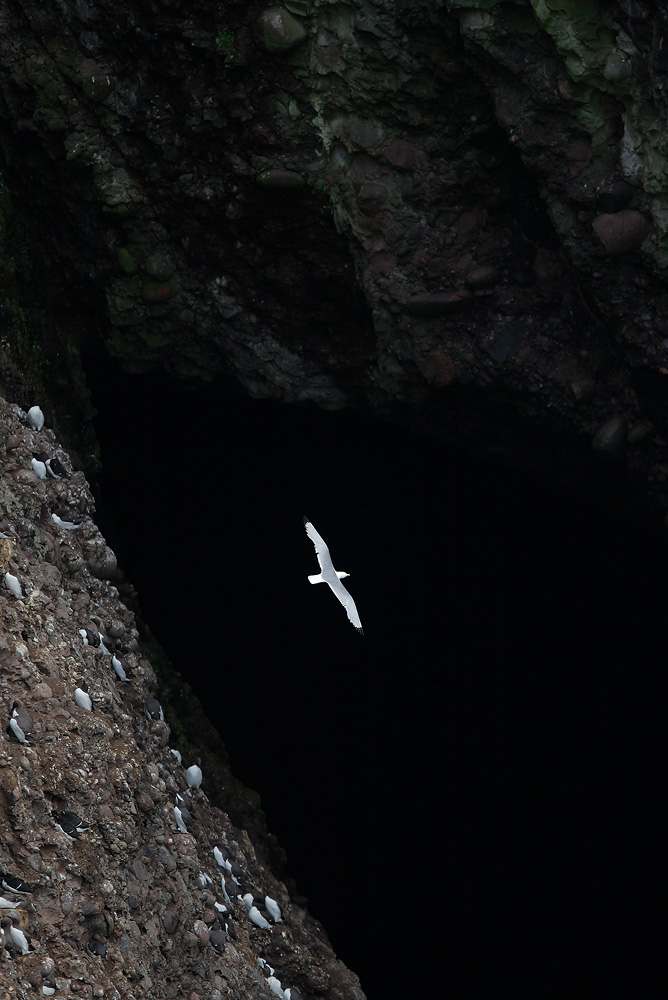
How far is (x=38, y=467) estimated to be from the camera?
186 inches

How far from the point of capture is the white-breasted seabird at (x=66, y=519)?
15.5 ft

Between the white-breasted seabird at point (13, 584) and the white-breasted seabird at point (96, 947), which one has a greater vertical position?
the white-breasted seabird at point (13, 584)

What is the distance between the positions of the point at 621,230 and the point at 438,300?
127cm

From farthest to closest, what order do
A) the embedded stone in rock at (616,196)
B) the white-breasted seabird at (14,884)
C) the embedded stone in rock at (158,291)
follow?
1. the embedded stone in rock at (158,291)
2. the embedded stone in rock at (616,196)
3. the white-breasted seabird at (14,884)

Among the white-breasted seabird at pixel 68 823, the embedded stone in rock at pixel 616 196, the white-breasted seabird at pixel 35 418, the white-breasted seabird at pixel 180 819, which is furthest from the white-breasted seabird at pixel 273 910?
the embedded stone in rock at pixel 616 196

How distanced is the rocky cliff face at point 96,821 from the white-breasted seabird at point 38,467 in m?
0.01

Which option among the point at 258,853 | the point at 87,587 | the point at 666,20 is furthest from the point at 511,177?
the point at 258,853

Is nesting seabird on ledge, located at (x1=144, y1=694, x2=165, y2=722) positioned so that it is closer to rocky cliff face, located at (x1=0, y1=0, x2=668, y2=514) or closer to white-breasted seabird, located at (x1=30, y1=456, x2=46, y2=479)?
white-breasted seabird, located at (x1=30, y1=456, x2=46, y2=479)

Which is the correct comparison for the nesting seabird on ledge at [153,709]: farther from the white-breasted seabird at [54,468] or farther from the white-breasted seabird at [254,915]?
the white-breasted seabird at [54,468]

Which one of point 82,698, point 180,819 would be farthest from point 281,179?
point 180,819

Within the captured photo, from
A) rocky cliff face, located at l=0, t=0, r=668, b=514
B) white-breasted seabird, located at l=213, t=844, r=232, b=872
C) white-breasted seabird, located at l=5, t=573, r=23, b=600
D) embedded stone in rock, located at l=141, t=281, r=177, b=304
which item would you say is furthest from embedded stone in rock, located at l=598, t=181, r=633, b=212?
white-breasted seabird, located at l=213, t=844, r=232, b=872

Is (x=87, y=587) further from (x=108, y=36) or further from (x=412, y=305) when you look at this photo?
(x=108, y=36)

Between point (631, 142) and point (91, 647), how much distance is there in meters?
3.97

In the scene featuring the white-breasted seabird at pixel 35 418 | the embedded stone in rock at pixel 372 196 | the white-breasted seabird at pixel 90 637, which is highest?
the embedded stone in rock at pixel 372 196
